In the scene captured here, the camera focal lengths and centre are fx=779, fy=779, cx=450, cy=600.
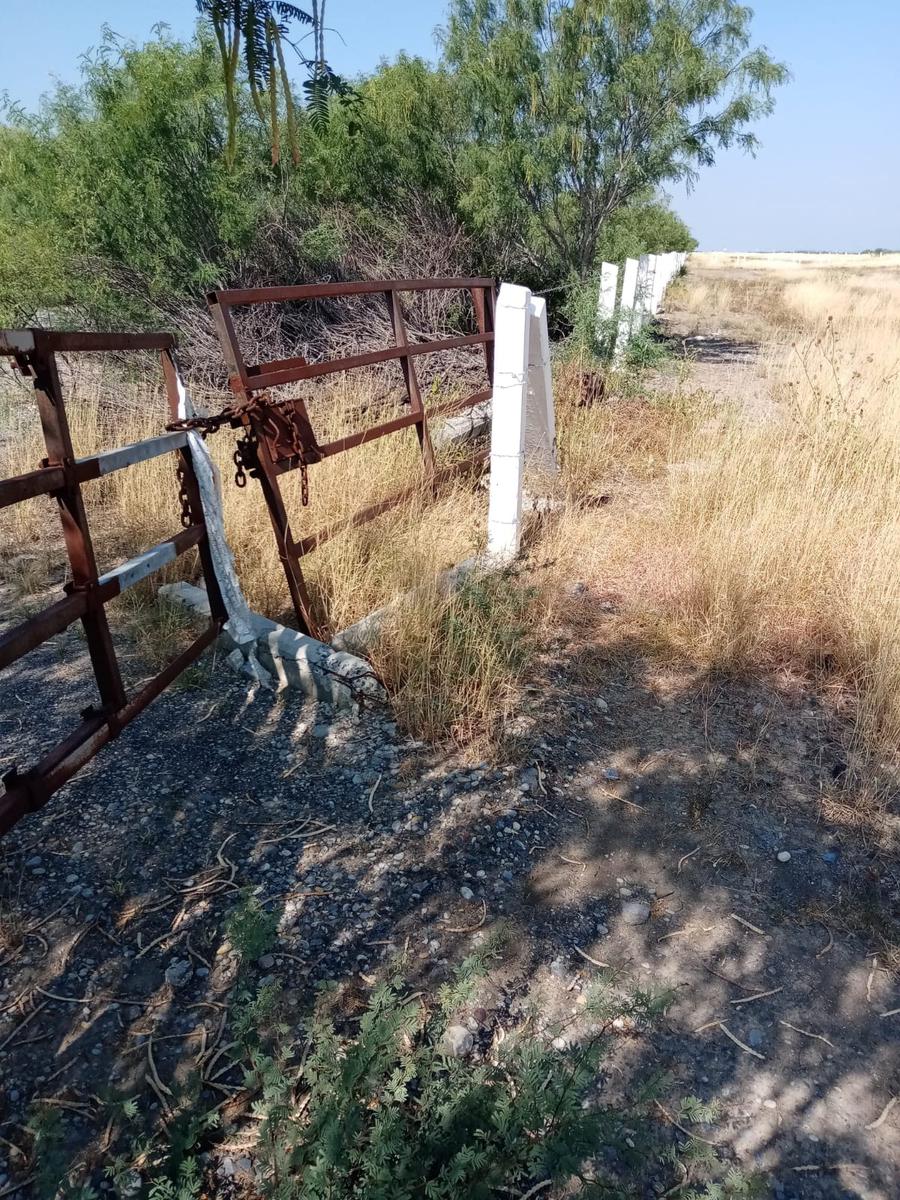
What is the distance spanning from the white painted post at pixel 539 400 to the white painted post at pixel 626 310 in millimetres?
4061

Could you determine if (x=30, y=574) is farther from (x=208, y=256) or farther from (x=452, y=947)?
(x=208, y=256)

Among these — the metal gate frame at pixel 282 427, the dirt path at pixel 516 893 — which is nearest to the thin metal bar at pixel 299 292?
the metal gate frame at pixel 282 427

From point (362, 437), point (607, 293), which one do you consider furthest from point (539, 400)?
point (607, 293)

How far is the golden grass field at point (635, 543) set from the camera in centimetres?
336

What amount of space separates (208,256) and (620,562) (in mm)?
7405

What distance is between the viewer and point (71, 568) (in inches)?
98.7

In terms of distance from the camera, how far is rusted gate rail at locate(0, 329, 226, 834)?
7.29ft

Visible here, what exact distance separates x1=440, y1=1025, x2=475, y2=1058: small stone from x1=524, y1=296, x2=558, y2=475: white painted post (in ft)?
12.2

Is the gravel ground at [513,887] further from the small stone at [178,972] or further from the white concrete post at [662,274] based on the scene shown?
the white concrete post at [662,274]

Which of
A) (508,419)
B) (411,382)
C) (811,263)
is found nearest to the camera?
(508,419)

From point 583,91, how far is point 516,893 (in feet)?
40.4

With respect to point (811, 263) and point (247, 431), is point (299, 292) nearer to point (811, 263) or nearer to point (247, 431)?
point (247, 431)

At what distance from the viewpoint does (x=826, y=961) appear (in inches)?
88.5

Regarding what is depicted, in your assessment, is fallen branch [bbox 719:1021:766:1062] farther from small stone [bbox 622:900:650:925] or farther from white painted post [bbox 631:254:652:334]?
white painted post [bbox 631:254:652:334]
